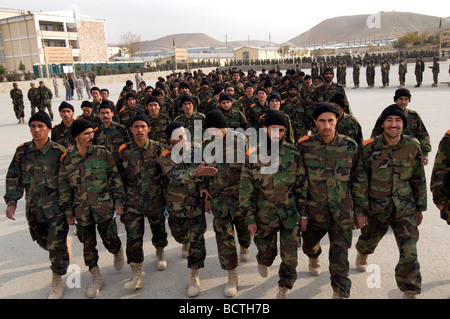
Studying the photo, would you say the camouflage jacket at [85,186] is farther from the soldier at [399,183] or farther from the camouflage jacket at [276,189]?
the soldier at [399,183]

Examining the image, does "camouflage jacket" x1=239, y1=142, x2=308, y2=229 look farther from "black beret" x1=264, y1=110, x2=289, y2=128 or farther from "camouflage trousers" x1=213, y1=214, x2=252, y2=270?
"camouflage trousers" x1=213, y1=214, x2=252, y2=270

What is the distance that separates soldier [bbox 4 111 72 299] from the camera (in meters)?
3.46

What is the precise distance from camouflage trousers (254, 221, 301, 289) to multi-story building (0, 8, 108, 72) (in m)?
47.5

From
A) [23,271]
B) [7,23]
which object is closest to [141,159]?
[23,271]

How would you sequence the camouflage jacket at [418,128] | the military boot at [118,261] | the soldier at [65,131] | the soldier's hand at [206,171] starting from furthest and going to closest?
the soldier at [65,131] → the camouflage jacket at [418,128] → the military boot at [118,261] → the soldier's hand at [206,171]

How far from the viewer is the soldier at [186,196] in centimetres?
343

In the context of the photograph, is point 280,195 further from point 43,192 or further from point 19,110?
point 19,110

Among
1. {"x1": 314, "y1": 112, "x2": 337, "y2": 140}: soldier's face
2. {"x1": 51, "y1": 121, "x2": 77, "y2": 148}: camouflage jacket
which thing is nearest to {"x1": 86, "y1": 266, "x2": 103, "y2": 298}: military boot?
{"x1": 51, "y1": 121, "x2": 77, "y2": 148}: camouflage jacket

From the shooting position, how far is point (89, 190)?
136 inches

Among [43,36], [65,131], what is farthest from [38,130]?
[43,36]

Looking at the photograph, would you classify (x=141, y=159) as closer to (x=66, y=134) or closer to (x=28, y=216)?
(x=28, y=216)

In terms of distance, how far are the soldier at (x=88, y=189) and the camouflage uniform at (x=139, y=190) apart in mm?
135

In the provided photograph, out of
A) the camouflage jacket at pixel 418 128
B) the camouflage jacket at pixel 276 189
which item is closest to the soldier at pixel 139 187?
the camouflage jacket at pixel 276 189

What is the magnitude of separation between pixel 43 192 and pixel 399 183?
11.2ft
